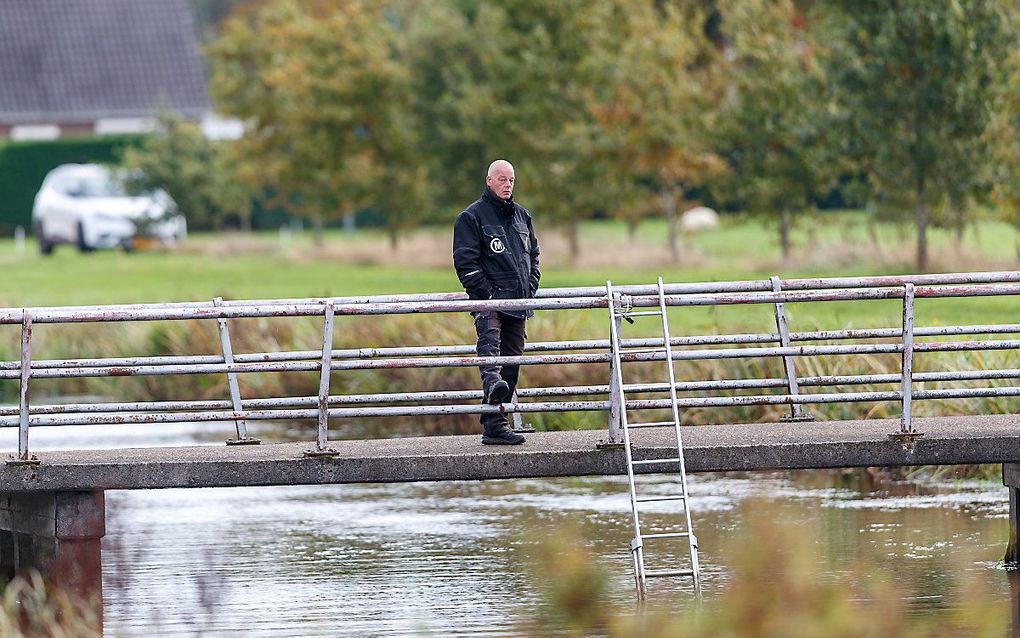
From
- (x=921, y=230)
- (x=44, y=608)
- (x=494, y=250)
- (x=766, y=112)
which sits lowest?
(x=921, y=230)

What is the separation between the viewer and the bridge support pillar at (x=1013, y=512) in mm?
12648

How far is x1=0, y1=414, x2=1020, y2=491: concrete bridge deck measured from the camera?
11742 mm

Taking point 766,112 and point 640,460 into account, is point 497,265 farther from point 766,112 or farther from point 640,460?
point 766,112

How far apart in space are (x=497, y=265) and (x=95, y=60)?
51.4 metres

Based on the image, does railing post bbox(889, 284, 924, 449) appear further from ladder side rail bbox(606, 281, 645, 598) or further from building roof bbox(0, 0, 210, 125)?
building roof bbox(0, 0, 210, 125)

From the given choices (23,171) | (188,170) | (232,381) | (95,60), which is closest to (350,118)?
(188,170)

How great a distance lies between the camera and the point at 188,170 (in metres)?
41.3

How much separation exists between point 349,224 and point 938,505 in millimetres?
33187

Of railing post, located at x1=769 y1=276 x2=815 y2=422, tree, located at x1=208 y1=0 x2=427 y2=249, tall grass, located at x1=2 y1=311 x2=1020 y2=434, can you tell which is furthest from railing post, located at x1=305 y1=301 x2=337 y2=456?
tree, located at x1=208 y1=0 x2=427 y2=249

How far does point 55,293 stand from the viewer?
30.4 metres

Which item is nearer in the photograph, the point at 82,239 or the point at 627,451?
the point at 627,451

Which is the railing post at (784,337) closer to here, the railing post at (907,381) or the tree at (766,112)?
the railing post at (907,381)

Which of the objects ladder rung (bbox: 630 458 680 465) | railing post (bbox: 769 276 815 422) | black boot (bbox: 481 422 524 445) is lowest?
ladder rung (bbox: 630 458 680 465)

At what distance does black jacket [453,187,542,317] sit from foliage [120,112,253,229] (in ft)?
96.5
